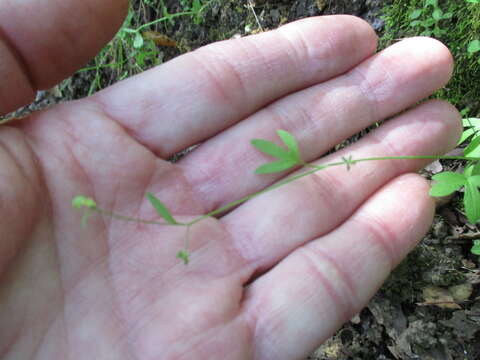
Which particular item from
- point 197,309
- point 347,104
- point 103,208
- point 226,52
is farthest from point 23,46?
point 347,104

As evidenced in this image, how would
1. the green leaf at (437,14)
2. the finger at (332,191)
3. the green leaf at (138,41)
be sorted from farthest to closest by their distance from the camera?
1. the green leaf at (138,41)
2. the green leaf at (437,14)
3. the finger at (332,191)

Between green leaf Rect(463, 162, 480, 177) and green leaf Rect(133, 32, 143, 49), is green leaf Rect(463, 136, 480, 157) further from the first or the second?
green leaf Rect(133, 32, 143, 49)

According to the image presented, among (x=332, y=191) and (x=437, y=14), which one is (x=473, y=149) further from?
(x=437, y=14)

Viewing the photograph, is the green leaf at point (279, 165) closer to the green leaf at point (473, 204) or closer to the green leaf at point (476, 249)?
the green leaf at point (473, 204)

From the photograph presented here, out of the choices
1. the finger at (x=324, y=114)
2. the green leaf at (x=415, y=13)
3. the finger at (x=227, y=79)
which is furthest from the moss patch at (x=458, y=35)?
the finger at (x=227, y=79)

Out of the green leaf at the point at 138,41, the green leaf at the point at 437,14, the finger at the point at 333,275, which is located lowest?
the finger at the point at 333,275

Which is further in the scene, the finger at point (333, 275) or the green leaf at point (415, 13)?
the green leaf at point (415, 13)

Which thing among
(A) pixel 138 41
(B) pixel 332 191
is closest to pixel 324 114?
(B) pixel 332 191

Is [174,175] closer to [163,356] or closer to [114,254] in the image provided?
[114,254]
